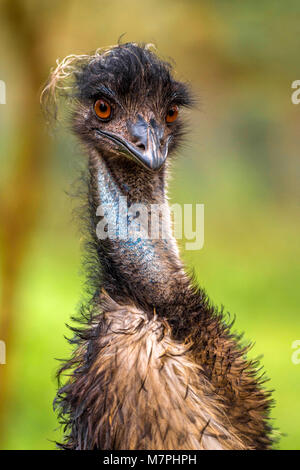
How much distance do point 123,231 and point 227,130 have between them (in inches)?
218

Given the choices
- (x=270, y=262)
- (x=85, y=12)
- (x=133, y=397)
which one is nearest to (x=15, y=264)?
(x=133, y=397)

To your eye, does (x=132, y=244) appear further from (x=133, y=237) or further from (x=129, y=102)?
(x=129, y=102)

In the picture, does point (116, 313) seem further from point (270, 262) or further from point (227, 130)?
point (227, 130)

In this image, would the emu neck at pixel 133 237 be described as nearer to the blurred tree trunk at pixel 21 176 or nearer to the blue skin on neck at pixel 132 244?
the blue skin on neck at pixel 132 244

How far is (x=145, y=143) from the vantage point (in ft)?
6.00

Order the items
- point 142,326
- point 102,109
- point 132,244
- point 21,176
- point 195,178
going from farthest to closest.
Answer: point 195,178 → point 21,176 → point 102,109 → point 132,244 → point 142,326

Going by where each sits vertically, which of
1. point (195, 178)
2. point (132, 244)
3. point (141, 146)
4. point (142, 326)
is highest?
point (195, 178)

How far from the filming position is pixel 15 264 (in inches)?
111

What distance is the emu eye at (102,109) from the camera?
1965 millimetres

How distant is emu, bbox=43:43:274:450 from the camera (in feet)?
5.19

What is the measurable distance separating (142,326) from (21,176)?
126 centimetres

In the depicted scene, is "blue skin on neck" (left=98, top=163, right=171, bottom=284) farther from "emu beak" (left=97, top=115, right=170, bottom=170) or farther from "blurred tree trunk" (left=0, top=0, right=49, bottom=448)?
"blurred tree trunk" (left=0, top=0, right=49, bottom=448)

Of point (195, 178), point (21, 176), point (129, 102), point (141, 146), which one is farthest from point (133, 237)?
point (195, 178)

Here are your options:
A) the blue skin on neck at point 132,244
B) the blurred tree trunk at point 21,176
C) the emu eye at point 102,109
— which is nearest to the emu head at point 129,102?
the emu eye at point 102,109
